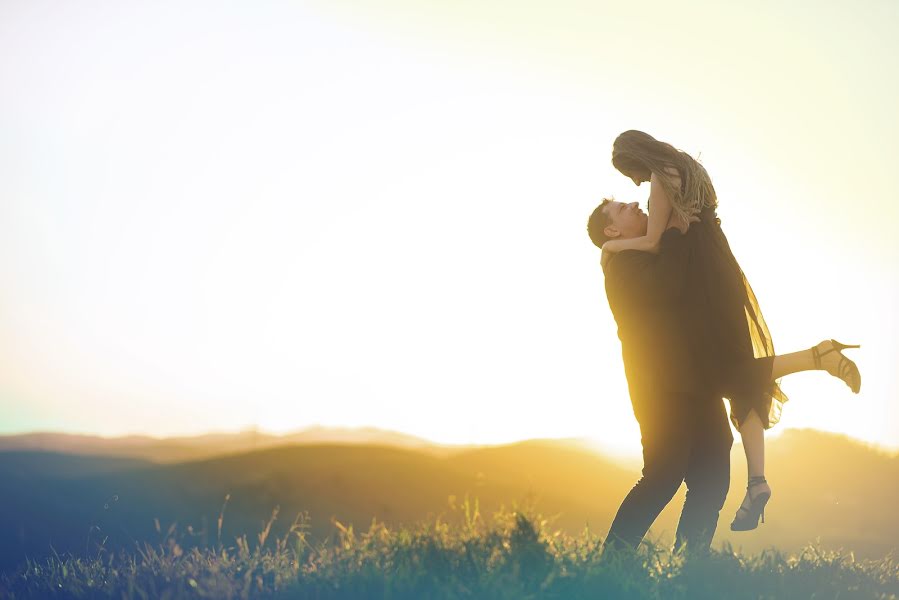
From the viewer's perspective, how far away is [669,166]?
6281 millimetres

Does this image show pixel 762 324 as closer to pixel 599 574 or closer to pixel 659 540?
pixel 659 540

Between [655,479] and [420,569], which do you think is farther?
[655,479]

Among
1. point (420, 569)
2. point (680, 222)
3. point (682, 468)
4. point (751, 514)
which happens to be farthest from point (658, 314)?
point (420, 569)

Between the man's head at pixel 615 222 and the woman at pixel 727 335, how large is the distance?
21 centimetres

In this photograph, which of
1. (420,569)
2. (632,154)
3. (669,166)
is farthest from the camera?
(632,154)

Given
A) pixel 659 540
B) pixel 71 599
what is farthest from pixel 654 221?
pixel 71 599

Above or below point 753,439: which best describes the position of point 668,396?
above

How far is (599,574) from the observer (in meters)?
4.70

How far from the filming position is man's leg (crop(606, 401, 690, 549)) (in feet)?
18.9

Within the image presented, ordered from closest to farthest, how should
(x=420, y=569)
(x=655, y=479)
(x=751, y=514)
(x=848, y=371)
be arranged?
(x=420, y=569) < (x=655, y=479) < (x=751, y=514) < (x=848, y=371)

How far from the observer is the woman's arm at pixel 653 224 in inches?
236

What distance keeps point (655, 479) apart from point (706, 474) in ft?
1.50

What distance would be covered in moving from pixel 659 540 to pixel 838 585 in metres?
1.37

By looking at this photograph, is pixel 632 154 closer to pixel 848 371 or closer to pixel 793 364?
pixel 793 364
